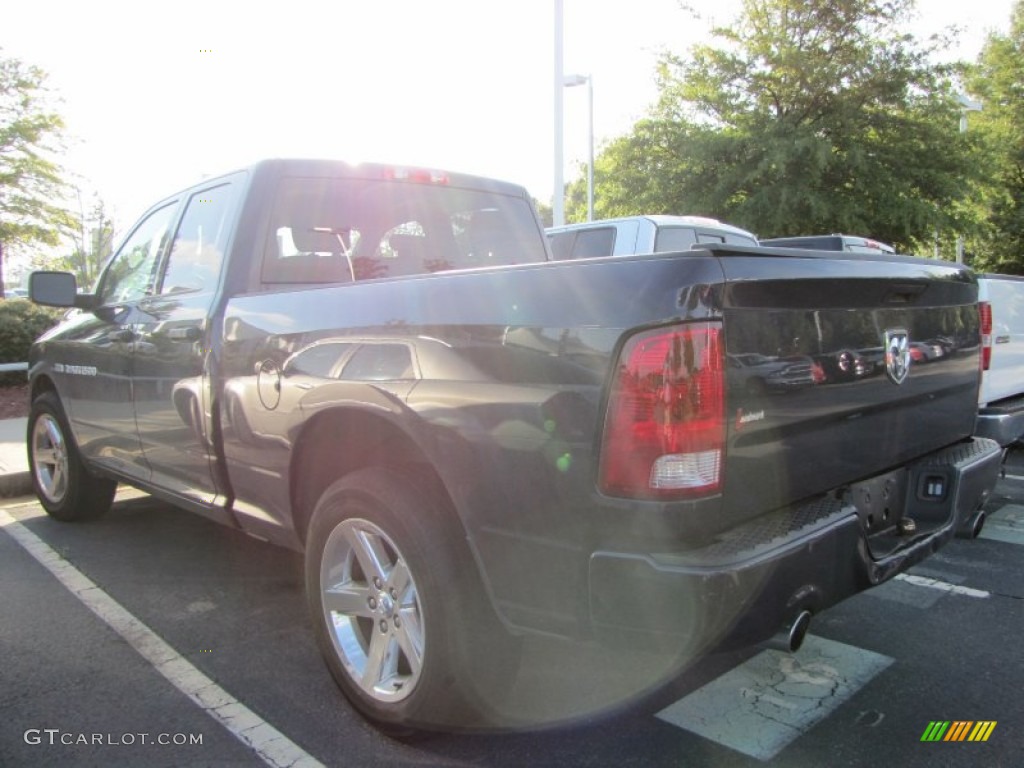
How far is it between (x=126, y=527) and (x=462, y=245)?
2.97 m

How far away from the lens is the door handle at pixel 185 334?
3430mm

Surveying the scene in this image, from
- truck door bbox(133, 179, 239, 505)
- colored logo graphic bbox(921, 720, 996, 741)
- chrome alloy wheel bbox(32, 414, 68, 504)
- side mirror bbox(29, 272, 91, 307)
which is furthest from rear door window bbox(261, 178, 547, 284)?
colored logo graphic bbox(921, 720, 996, 741)

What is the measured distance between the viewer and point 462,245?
13.3 ft

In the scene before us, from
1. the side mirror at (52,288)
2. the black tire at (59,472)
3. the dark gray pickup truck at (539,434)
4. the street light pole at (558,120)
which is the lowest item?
the black tire at (59,472)

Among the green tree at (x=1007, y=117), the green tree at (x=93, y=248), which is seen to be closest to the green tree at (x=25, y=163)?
the green tree at (x=93, y=248)

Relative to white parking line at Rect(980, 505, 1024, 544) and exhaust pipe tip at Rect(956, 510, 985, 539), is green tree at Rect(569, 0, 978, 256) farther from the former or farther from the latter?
exhaust pipe tip at Rect(956, 510, 985, 539)

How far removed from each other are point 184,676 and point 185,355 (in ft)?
4.39

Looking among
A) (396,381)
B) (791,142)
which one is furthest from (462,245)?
(791,142)

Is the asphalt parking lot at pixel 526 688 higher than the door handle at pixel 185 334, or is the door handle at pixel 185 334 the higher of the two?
the door handle at pixel 185 334

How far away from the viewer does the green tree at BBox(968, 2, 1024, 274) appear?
68.2 ft

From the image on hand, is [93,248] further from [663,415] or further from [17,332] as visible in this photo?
[663,415]

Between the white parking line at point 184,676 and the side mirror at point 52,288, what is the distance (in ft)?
4.79

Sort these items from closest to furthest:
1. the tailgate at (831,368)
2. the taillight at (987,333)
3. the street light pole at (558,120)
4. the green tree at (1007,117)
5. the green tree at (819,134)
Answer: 1. the tailgate at (831,368)
2. the taillight at (987,333)
3. the street light pole at (558,120)
4. the green tree at (819,134)
5. the green tree at (1007,117)

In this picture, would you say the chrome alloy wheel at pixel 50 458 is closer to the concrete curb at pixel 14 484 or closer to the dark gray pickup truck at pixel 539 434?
the concrete curb at pixel 14 484
